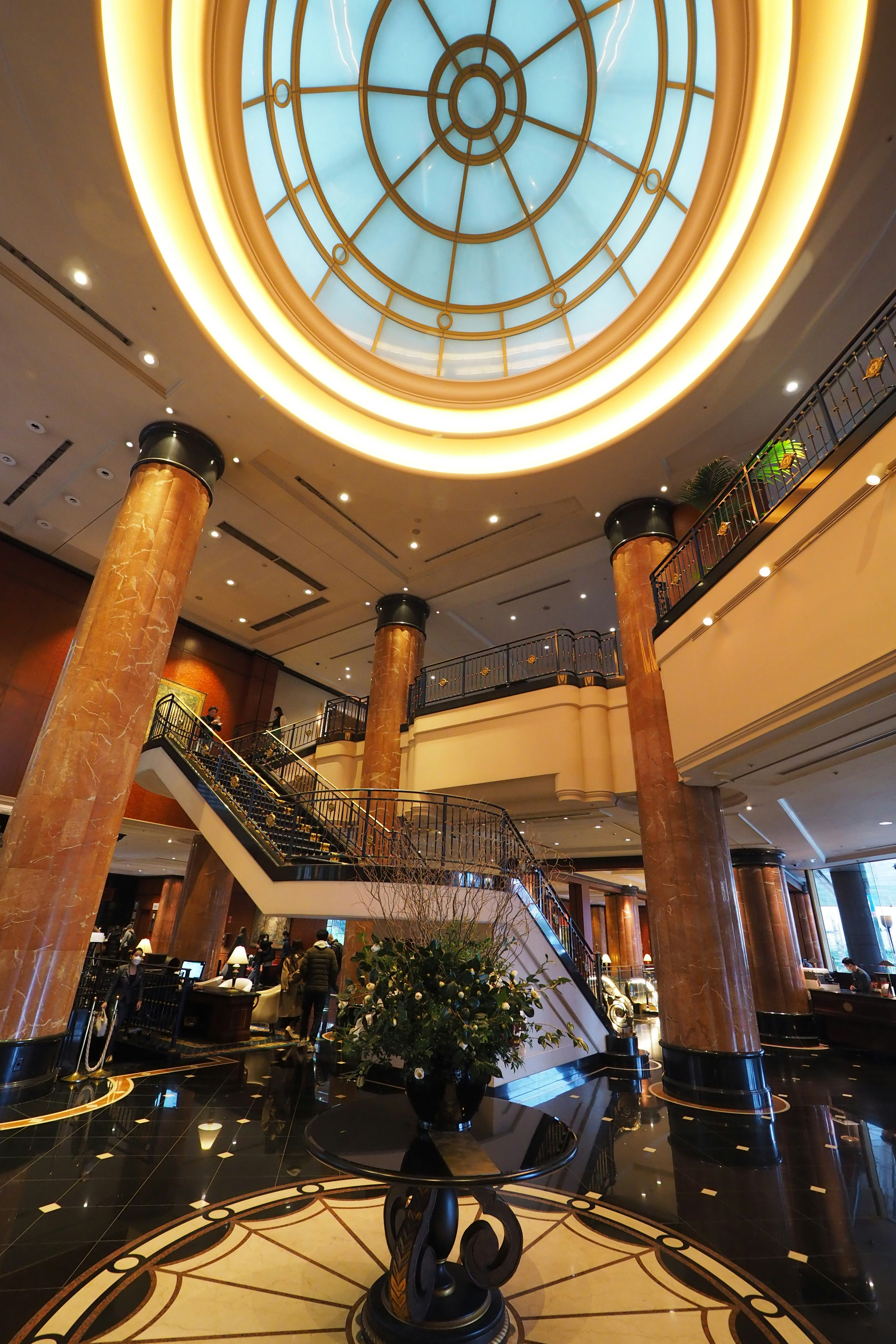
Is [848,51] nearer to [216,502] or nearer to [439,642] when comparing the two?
[216,502]

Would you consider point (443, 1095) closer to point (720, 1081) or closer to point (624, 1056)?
point (720, 1081)

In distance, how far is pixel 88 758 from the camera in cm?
683

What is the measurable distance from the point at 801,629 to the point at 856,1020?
373 inches

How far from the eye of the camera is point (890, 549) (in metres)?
4.41

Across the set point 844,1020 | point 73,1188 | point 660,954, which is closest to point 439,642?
point 660,954

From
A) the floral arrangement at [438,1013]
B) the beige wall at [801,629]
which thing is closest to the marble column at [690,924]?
the beige wall at [801,629]

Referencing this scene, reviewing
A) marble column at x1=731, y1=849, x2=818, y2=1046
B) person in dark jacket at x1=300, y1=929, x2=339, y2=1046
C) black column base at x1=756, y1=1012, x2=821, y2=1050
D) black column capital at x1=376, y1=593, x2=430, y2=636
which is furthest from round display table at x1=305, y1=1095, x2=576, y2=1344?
black column base at x1=756, y1=1012, x2=821, y2=1050

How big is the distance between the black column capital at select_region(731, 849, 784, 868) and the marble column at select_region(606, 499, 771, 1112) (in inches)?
220

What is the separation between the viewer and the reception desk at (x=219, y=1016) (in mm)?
8531

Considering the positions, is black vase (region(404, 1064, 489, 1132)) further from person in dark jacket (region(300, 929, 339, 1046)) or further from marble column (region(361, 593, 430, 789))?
marble column (region(361, 593, 430, 789))

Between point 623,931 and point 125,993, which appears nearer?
point 125,993

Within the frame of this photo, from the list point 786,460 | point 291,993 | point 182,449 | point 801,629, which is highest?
point 182,449

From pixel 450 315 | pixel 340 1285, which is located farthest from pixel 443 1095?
pixel 450 315

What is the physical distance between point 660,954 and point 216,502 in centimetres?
1001
